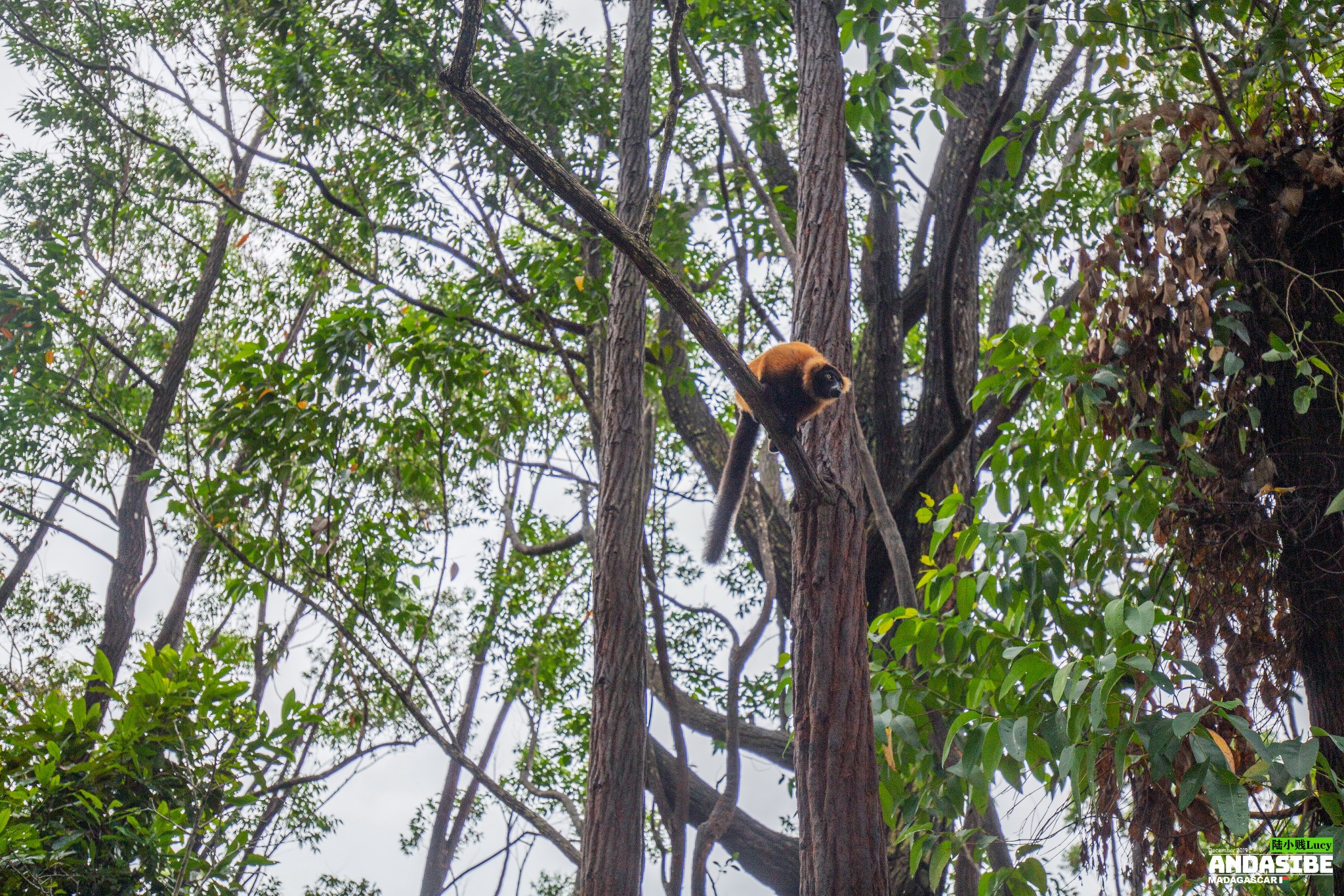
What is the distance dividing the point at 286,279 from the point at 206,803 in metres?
7.92

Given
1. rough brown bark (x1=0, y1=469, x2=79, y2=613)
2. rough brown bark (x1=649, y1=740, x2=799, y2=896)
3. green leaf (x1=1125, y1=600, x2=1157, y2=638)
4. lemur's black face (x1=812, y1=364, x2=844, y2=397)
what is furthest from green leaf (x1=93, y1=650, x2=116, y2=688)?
rough brown bark (x1=0, y1=469, x2=79, y2=613)

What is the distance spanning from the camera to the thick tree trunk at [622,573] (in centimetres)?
421

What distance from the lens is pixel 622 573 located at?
4.65 m

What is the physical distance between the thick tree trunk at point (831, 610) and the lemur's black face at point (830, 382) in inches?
2.2

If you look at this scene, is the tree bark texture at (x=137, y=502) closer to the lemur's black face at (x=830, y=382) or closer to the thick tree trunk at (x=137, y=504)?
the thick tree trunk at (x=137, y=504)

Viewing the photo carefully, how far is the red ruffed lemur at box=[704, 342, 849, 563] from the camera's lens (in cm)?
375

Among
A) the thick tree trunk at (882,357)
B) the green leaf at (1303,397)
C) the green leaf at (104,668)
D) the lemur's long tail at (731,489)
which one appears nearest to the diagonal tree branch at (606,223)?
the green leaf at (1303,397)

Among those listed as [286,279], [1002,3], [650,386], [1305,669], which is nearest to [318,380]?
[650,386]

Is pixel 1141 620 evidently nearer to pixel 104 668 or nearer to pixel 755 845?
pixel 104 668

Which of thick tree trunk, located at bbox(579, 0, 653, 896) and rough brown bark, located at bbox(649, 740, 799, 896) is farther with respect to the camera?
rough brown bark, located at bbox(649, 740, 799, 896)

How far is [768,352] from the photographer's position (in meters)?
4.50

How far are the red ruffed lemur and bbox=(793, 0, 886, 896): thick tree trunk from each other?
78 mm

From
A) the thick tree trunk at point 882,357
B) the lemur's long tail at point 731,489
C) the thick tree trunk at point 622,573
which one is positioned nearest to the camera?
the thick tree trunk at point 622,573

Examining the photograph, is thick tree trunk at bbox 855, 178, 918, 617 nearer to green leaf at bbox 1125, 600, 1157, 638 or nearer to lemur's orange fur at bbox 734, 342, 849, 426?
lemur's orange fur at bbox 734, 342, 849, 426
